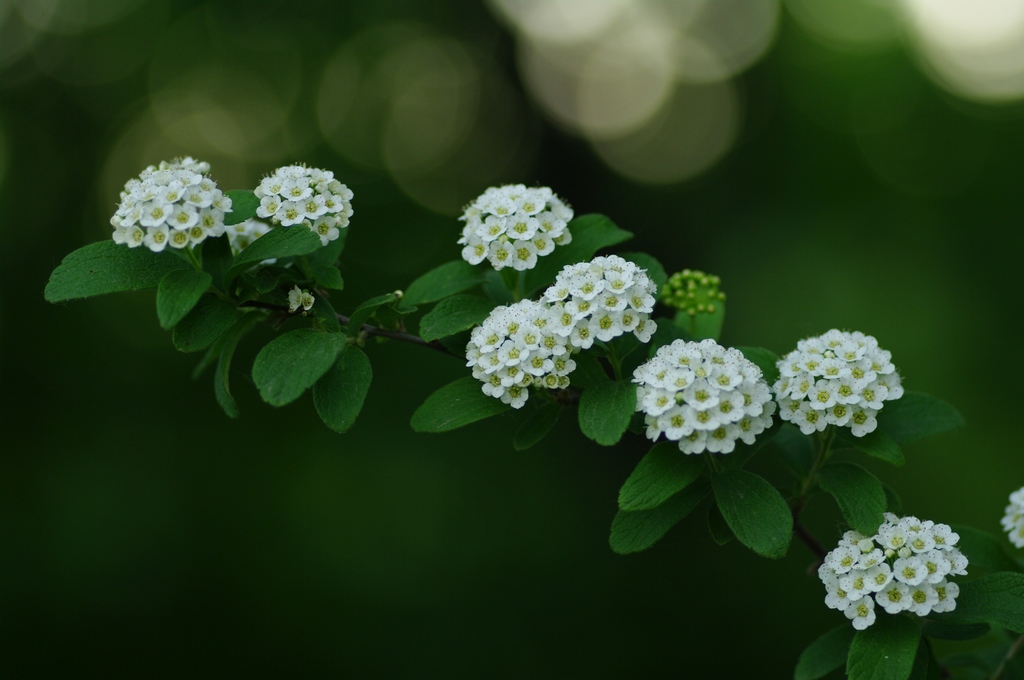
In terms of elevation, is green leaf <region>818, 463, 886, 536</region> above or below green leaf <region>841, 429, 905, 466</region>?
below

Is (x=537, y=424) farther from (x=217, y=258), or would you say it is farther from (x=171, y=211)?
(x=171, y=211)

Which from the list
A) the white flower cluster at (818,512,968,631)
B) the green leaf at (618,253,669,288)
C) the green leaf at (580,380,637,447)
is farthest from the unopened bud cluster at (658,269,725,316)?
the white flower cluster at (818,512,968,631)

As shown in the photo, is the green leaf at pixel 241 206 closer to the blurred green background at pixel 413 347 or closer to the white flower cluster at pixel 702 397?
the white flower cluster at pixel 702 397

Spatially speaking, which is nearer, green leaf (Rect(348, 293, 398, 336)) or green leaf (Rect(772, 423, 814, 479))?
green leaf (Rect(348, 293, 398, 336))

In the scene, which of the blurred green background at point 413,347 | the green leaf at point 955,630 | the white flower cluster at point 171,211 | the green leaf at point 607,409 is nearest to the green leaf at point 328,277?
the white flower cluster at point 171,211

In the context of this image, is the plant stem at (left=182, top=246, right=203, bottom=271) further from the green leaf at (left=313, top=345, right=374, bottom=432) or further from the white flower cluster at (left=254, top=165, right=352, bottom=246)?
the green leaf at (left=313, top=345, right=374, bottom=432)

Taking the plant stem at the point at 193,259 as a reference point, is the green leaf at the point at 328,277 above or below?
below
